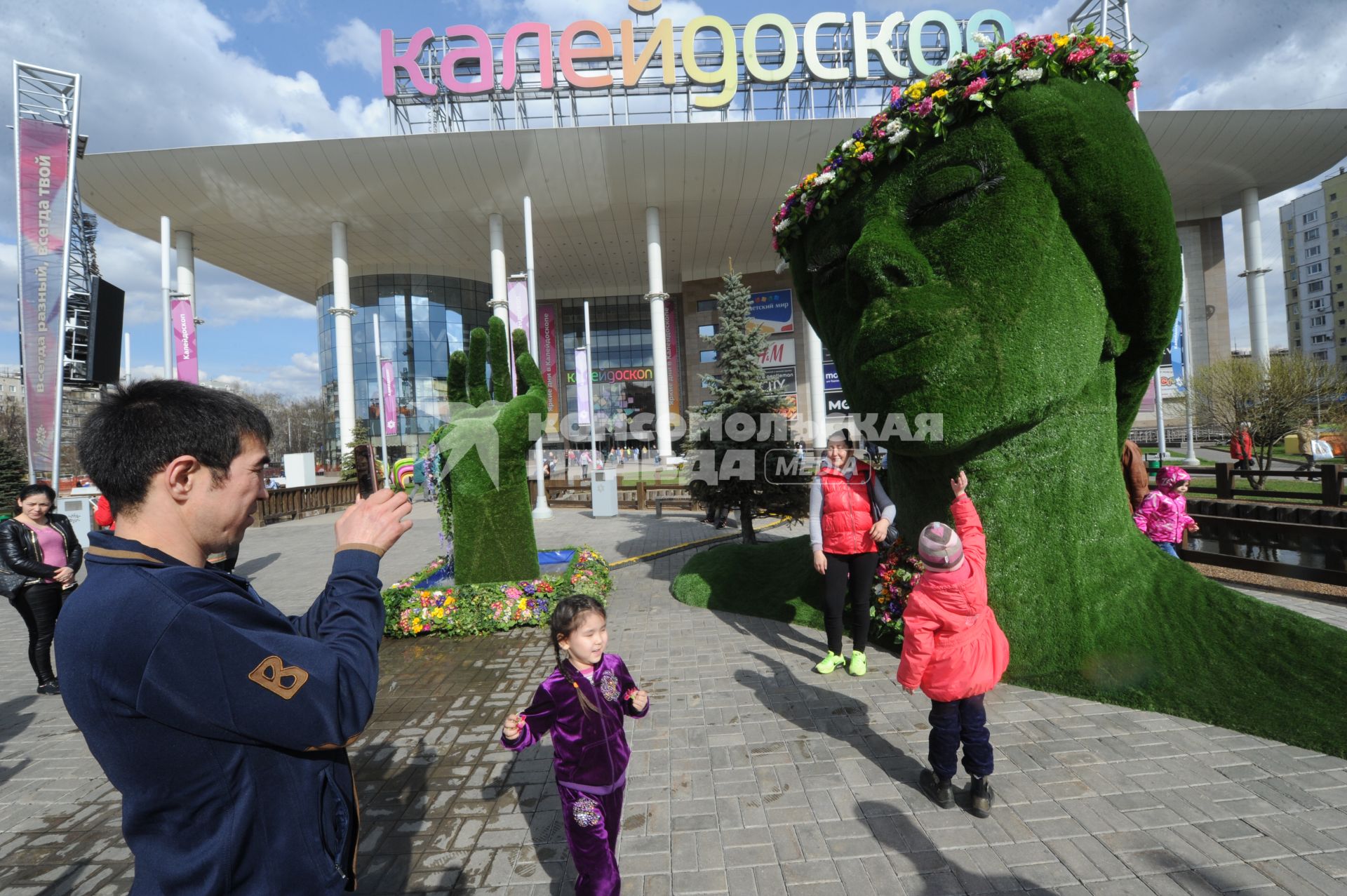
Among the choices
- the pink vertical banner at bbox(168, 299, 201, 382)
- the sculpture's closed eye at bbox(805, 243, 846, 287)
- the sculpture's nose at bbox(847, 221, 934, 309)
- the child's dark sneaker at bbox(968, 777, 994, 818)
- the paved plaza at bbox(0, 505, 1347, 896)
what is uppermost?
the pink vertical banner at bbox(168, 299, 201, 382)

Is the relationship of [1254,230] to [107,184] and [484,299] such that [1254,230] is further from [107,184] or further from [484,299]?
[107,184]

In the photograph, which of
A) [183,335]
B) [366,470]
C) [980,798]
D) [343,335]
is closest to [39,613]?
[366,470]

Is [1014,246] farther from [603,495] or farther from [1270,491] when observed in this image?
[603,495]

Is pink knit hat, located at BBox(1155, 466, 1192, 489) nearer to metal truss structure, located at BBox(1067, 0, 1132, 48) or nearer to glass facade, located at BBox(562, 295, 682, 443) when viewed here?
metal truss structure, located at BBox(1067, 0, 1132, 48)


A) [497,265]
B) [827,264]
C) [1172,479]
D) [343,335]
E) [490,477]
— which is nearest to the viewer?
[827,264]

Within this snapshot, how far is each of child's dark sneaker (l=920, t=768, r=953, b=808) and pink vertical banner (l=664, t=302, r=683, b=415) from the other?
137ft

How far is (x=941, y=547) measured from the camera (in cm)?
300

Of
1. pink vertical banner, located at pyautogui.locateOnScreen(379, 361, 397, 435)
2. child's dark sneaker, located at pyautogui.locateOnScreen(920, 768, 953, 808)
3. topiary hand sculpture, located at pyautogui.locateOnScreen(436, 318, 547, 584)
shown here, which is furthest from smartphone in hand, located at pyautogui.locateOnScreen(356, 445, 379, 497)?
pink vertical banner, located at pyautogui.locateOnScreen(379, 361, 397, 435)

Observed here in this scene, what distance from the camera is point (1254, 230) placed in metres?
31.2

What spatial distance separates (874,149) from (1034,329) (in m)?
1.87

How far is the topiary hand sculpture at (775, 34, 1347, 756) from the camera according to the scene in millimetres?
4066

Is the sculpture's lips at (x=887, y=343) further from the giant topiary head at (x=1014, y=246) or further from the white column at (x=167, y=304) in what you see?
the white column at (x=167, y=304)

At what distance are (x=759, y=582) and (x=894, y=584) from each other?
2.20 meters

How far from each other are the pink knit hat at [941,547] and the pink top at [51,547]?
675 centimetres
